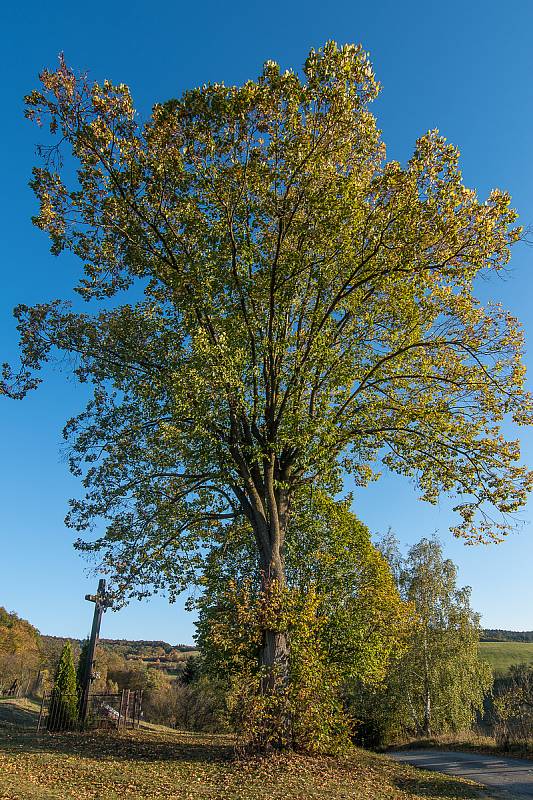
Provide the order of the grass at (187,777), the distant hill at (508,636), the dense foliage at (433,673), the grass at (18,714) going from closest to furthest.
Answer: the grass at (187,777) → the grass at (18,714) → the dense foliage at (433,673) → the distant hill at (508,636)

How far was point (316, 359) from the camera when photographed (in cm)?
1357

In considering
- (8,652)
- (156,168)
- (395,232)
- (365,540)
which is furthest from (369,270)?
(8,652)

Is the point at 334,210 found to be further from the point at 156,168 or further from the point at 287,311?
the point at 156,168

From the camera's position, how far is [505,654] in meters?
64.8

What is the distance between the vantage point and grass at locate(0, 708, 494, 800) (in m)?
8.12

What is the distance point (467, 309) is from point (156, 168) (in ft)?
28.3

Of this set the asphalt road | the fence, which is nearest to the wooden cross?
the fence

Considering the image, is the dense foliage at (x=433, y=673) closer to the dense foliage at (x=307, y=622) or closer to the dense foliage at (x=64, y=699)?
the dense foliage at (x=307, y=622)

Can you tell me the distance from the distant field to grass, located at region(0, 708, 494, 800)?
5103 cm

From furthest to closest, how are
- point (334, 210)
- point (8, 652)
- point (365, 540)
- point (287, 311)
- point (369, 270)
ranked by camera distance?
point (8, 652)
point (365, 540)
point (287, 311)
point (369, 270)
point (334, 210)

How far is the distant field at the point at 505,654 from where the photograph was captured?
58009mm

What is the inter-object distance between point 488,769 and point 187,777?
12.6m

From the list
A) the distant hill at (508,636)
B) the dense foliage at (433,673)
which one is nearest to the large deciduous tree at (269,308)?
the dense foliage at (433,673)

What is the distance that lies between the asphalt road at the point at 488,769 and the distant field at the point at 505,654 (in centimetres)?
3930
